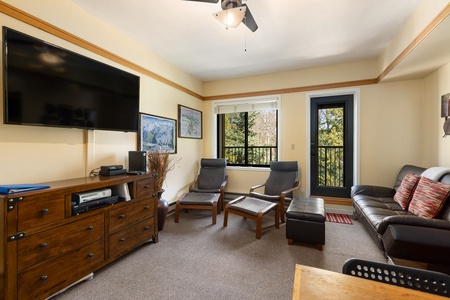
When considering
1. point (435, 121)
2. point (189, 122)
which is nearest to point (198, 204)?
point (189, 122)

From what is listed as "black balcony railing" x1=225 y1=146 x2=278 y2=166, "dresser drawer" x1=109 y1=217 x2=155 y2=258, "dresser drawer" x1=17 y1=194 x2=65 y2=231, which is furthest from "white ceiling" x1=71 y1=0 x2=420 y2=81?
"dresser drawer" x1=109 y1=217 x2=155 y2=258

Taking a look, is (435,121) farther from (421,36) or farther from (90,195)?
(90,195)

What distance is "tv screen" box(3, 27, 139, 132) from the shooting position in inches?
63.2

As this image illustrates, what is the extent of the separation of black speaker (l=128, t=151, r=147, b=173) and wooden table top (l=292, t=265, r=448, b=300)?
7.44 feet

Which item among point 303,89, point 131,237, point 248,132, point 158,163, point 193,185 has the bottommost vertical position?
point 131,237

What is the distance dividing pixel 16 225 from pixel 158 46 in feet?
9.06

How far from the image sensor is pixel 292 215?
2.53 m

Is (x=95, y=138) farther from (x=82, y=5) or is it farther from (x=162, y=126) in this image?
(x=82, y=5)

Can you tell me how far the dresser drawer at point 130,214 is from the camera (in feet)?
6.75

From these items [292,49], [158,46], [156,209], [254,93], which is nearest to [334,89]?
[292,49]

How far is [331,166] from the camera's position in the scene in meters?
3.98

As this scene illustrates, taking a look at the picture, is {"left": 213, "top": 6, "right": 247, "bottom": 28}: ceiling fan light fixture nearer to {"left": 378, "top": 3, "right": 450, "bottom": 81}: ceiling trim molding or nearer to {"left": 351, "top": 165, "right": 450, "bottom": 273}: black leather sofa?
{"left": 378, "top": 3, "right": 450, "bottom": 81}: ceiling trim molding

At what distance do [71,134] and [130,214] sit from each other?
3.53 ft

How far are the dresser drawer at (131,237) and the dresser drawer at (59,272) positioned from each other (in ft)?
0.41
